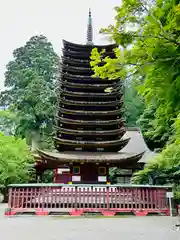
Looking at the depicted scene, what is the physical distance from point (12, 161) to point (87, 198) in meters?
6.48

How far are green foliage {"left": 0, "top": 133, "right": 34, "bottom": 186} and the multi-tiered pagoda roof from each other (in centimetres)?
241

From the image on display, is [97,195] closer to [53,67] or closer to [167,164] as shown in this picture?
[167,164]

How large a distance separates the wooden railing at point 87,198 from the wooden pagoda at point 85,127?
3346mm

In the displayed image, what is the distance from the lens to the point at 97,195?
1069 cm

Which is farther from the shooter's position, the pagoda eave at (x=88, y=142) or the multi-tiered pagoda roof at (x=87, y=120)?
the pagoda eave at (x=88, y=142)

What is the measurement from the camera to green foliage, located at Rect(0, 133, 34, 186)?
15.0 metres

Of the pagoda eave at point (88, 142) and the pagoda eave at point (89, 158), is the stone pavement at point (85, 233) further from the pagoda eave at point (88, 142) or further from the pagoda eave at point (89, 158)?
the pagoda eave at point (88, 142)

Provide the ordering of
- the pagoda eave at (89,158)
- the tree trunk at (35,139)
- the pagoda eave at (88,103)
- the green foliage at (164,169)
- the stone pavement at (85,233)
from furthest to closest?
the tree trunk at (35,139)
the pagoda eave at (88,103)
the pagoda eave at (89,158)
the green foliage at (164,169)
the stone pavement at (85,233)

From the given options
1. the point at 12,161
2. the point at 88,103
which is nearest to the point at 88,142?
the point at 88,103

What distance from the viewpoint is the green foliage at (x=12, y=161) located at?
15038mm

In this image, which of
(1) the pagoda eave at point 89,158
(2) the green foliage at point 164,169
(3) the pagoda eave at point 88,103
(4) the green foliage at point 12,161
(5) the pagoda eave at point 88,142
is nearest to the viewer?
(2) the green foliage at point 164,169

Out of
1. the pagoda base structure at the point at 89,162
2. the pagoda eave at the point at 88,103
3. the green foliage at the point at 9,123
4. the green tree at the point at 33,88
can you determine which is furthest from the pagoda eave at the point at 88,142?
the green foliage at the point at 9,123

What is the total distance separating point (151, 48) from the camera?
3277mm

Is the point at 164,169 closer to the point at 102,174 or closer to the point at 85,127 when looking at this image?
the point at 102,174
